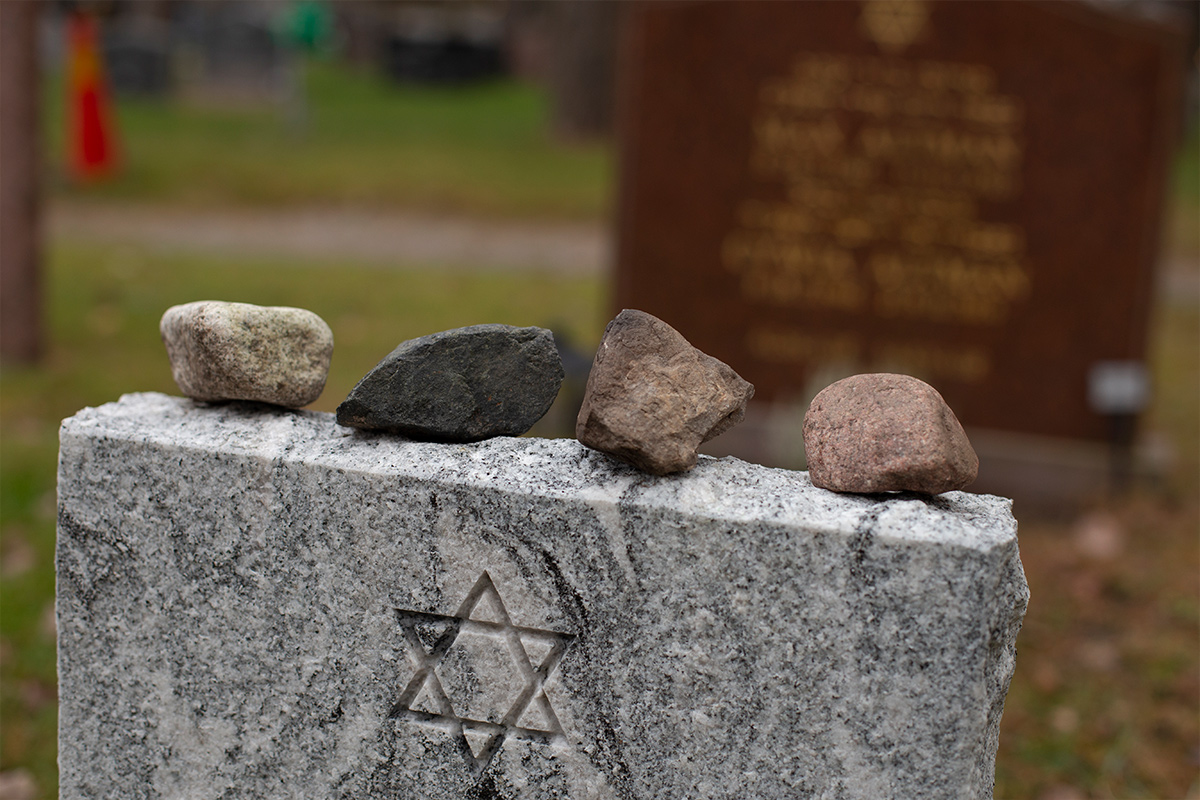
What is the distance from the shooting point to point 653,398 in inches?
→ 58.6

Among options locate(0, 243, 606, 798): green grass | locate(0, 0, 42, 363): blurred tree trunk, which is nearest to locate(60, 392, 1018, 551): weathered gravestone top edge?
locate(0, 243, 606, 798): green grass

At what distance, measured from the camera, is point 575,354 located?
459 cm

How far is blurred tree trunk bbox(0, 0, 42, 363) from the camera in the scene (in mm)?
4891

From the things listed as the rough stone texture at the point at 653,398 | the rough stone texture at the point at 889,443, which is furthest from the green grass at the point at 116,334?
the rough stone texture at the point at 889,443

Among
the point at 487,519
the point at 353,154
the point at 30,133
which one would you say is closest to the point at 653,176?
the point at 30,133

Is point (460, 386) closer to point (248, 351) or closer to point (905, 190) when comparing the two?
point (248, 351)

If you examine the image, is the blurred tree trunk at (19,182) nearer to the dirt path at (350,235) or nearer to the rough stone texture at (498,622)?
the dirt path at (350,235)

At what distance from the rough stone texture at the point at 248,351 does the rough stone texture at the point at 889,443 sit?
75 centimetres

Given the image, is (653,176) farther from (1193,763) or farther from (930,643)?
(930,643)

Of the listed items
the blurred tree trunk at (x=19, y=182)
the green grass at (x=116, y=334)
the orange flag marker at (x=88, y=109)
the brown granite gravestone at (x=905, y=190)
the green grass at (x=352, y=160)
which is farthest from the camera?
the green grass at (x=352, y=160)

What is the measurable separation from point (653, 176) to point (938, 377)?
4.79 ft

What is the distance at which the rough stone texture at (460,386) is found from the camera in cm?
159

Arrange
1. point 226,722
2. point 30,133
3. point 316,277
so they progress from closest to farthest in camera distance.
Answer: point 226,722 < point 30,133 < point 316,277

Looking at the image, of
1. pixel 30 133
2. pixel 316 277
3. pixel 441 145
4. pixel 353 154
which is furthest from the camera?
pixel 441 145
